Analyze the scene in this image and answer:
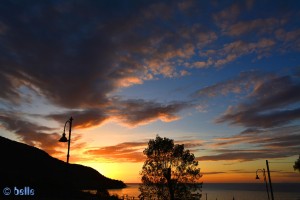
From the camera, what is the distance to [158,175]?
48188 mm

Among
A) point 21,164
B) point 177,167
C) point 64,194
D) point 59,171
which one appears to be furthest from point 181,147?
point 59,171

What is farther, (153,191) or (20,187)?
(153,191)

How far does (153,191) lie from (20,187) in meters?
29.8

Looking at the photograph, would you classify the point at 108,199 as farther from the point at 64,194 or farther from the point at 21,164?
Answer: the point at 21,164

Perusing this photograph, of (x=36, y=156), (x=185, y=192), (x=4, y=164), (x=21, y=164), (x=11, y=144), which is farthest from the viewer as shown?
(x=36, y=156)

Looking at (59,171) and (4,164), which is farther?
(59,171)

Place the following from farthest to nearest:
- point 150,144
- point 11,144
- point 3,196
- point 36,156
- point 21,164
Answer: point 36,156
point 11,144
point 21,164
point 150,144
point 3,196

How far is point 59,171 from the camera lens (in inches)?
7224

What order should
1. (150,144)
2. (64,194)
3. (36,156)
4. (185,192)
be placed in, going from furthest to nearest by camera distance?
1. (36,156)
2. (64,194)
3. (150,144)
4. (185,192)

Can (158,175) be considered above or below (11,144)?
below

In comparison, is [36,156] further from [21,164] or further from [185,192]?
[185,192]

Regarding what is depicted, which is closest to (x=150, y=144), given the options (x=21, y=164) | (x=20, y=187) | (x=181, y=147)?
(x=181, y=147)

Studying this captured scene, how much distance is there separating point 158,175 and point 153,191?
286 cm


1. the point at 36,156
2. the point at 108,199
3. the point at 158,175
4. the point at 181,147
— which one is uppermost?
the point at 36,156
